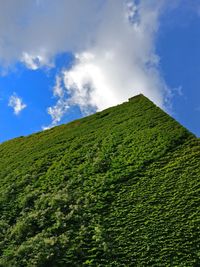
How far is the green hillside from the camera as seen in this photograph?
14.4 m

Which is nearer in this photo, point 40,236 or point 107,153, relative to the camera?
point 40,236

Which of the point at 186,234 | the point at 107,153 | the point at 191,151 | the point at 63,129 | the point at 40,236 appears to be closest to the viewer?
the point at 186,234

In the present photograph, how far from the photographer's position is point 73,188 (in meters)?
17.4

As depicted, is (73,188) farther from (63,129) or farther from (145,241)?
(63,129)

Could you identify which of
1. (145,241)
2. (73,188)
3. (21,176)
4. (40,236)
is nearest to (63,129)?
(21,176)

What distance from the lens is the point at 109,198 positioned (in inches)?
638

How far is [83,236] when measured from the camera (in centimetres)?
1507

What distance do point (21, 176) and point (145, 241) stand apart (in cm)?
689

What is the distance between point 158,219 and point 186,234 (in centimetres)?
100

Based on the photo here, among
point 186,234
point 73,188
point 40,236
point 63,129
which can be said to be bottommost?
point 186,234

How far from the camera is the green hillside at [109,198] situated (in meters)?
→ 14.4

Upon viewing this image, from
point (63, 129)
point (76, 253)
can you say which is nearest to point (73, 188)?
point (76, 253)

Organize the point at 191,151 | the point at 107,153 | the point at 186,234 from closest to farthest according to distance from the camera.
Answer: the point at 186,234
the point at 191,151
the point at 107,153

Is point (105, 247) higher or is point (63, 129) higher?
point (63, 129)
